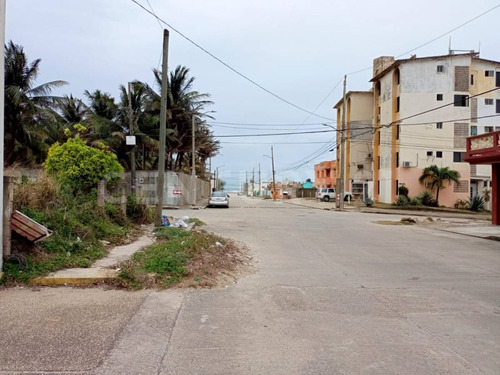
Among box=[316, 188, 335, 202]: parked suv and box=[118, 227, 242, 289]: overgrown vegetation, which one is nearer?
box=[118, 227, 242, 289]: overgrown vegetation

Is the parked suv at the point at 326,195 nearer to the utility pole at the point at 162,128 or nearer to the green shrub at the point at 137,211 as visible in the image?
the green shrub at the point at 137,211

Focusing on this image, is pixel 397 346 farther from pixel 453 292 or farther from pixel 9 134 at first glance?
pixel 9 134

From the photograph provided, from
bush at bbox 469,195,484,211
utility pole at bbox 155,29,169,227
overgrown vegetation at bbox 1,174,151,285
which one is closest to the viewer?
overgrown vegetation at bbox 1,174,151,285

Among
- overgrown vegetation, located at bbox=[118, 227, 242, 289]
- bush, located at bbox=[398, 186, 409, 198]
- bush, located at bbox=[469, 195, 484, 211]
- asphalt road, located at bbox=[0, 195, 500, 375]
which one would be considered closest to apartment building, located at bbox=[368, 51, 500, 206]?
bush, located at bbox=[398, 186, 409, 198]

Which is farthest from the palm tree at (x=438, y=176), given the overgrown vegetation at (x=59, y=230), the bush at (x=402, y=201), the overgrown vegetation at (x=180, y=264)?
the overgrown vegetation at (x=180, y=264)

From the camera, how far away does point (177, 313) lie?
17.7 feet

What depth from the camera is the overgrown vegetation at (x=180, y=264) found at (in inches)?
270

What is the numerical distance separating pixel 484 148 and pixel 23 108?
30082 millimetres

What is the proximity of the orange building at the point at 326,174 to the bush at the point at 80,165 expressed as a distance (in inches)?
2181

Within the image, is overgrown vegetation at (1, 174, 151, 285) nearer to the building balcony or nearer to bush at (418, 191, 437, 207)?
the building balcony

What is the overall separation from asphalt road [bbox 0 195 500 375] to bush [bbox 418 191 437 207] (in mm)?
32002

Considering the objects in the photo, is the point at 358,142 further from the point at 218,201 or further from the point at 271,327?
the point at 271,327

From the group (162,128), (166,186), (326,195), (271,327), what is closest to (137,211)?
(162,128)

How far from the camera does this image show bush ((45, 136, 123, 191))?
1350cm
